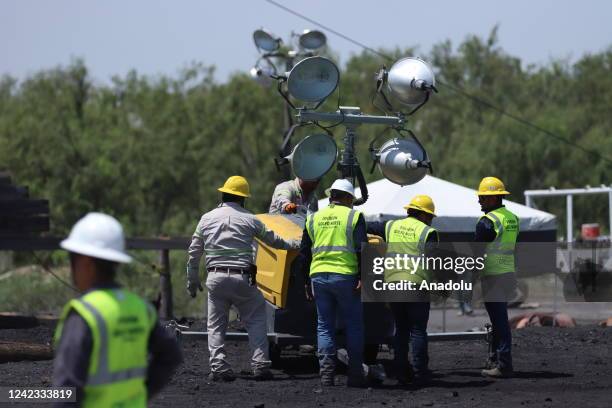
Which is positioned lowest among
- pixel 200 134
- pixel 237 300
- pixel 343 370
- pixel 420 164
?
pixel 343 370

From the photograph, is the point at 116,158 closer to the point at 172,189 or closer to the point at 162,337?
the point at 172,189

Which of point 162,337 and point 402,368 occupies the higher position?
point 162,337

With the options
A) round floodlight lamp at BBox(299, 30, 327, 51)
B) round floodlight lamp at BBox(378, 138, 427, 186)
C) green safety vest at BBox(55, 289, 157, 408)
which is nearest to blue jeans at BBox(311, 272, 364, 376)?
round floodlight lamp at BBox(378, 138, 427, 186)

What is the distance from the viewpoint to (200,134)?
4950cm

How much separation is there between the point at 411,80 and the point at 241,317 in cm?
307

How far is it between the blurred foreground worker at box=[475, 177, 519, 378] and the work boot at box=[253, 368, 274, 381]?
7.22ft

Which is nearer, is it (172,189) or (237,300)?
(237,300)

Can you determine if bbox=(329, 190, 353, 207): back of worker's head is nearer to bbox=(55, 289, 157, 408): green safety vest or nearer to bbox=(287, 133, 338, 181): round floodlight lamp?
bbox=(287, 133, 338, 181): round floodlight lamp

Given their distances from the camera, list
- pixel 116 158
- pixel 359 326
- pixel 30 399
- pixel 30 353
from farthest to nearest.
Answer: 1. pixel 116 158
2. pixel 30 353
3. pixel 359 326
4. pixel 30 399

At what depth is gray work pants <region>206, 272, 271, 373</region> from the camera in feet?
37.3

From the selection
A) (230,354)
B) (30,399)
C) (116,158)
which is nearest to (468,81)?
(116,158)

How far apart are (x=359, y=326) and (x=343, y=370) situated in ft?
4.74

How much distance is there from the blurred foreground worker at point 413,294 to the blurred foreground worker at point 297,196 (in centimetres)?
160

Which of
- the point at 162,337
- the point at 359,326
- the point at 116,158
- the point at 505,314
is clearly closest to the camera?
the point at 162,337
